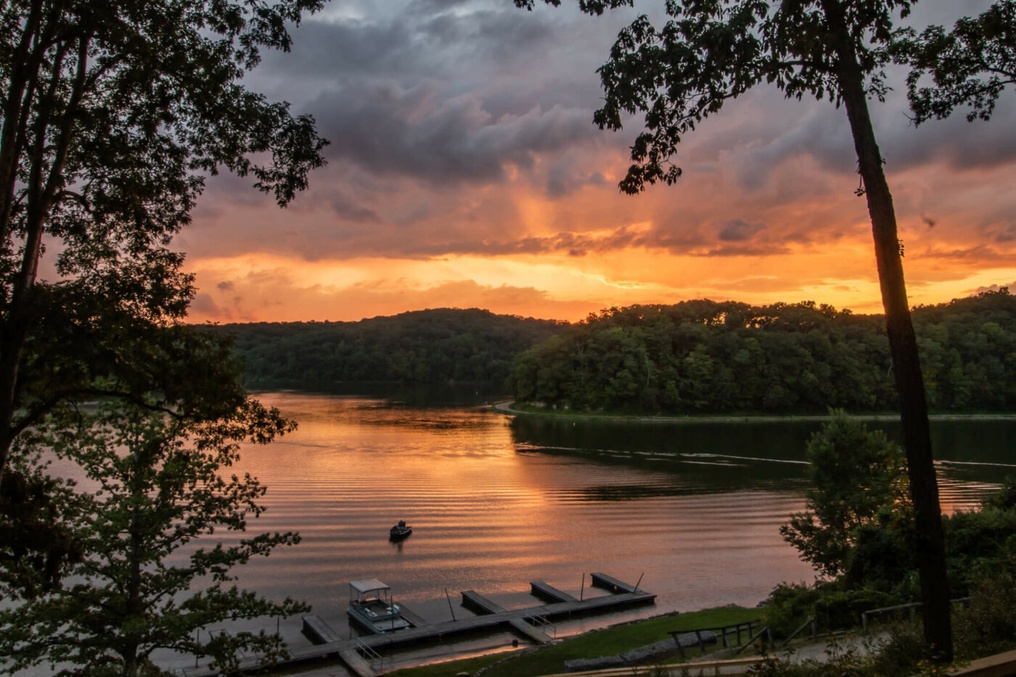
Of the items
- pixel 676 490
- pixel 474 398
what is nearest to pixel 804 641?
pixel 676 490

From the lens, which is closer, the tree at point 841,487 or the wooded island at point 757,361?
the tree at point 841,487

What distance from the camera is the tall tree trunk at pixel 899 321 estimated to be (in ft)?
24.4

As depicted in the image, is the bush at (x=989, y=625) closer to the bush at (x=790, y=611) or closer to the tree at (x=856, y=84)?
the tree at (x=856, y=84)

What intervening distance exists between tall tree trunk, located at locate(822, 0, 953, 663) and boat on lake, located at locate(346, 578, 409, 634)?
19915 millimetres

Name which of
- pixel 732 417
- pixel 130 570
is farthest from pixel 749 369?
pixel 130 570

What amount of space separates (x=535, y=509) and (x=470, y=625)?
1845 cm

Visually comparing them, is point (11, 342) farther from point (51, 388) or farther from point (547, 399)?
point (547, 399)

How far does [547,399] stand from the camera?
104m

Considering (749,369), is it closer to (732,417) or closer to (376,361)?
(732,417)

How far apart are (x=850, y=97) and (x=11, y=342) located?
9.61 metres

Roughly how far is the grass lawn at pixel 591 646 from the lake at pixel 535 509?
2.67 m

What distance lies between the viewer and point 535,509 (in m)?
42.4

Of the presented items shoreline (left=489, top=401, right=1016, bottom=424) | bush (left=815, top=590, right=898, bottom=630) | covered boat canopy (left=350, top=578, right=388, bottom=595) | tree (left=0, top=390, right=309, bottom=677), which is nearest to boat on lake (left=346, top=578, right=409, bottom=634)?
covered boat canopy (left=350, top=578, right=388, bottom=595)

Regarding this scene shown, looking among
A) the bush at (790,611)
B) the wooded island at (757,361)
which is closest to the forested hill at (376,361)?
the wooded island at (757,361)
